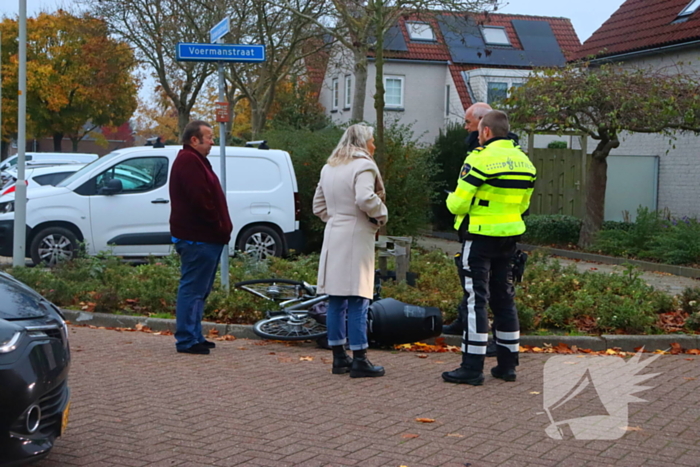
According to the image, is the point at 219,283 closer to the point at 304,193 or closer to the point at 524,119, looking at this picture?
the point at 304,193

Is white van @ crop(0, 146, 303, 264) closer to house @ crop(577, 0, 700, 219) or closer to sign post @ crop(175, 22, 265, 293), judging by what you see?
sign post @ crop(175, 22, 265, 293)

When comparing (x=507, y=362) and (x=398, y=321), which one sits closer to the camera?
(x=507, y=362)

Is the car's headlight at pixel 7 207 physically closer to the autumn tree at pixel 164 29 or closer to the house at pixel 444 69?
the autumn tree at pixel 164 29

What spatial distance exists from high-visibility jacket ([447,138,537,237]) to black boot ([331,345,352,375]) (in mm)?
1348

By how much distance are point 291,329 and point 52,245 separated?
21.7 ft

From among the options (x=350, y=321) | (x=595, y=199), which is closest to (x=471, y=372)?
(x=350, y=321)

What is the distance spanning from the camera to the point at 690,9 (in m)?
20.6

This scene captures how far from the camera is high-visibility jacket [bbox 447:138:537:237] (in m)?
6.05

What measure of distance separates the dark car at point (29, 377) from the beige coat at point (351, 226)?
2.58m

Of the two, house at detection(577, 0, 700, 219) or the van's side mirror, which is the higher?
house at detection(577, 0, 700, 219)

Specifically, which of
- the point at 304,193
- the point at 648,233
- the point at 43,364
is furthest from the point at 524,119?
the point at 43,364

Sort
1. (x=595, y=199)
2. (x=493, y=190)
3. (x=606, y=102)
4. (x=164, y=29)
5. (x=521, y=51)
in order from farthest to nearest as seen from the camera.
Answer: (x=521, y=51) < (x=164, y=29) < (x=595, y=199) < (x=606, y=102) < (x=493, y=190)

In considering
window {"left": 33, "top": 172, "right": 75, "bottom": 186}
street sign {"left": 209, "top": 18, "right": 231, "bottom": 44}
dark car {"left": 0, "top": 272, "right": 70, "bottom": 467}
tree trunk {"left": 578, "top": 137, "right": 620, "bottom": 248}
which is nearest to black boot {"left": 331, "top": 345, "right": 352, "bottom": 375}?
dark car {"left": 0, "top": 272, "right": 70, "bottom": 467}

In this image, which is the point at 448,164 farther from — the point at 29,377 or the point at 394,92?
the point at 29,377
